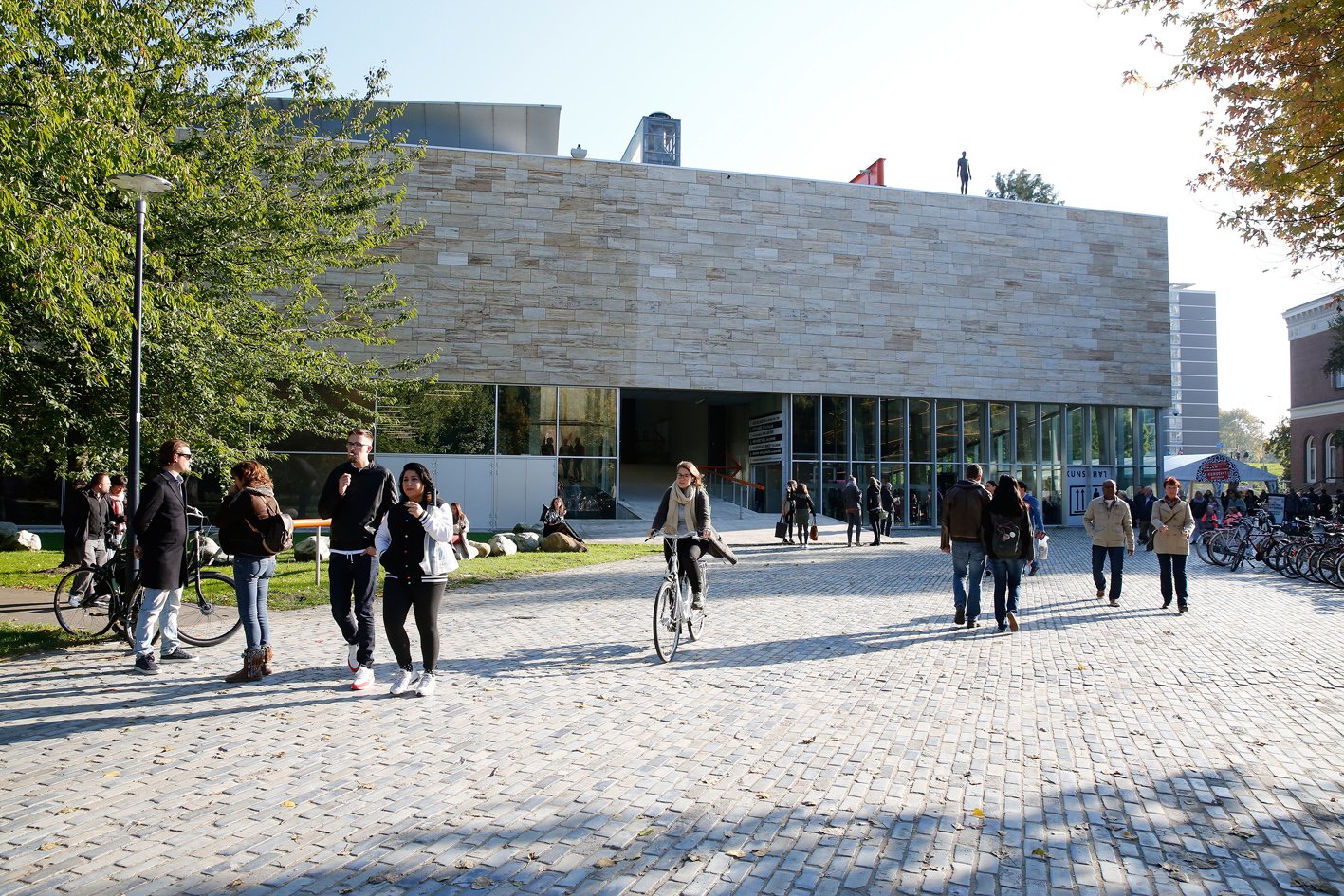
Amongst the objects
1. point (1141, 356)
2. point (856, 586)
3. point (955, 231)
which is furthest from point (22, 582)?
point (1141, 356)

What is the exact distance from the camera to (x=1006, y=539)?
403 inches

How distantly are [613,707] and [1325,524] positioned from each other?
56.7 ft

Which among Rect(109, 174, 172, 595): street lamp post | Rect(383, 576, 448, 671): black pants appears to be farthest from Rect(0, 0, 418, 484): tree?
Rect(383, 576, 448, 671): black pants

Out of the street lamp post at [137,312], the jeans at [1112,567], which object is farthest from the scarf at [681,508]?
the jeans at [1112,567]

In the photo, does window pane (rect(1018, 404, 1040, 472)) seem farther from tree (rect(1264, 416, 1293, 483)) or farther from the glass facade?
tree (rect(1264, 416, 1293, 483))

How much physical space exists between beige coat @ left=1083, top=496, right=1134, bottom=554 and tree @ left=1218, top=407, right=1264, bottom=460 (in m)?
148

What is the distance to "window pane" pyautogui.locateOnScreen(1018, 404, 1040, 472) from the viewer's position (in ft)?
116

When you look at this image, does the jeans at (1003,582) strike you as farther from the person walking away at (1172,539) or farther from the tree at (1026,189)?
the tree at (1026,189)

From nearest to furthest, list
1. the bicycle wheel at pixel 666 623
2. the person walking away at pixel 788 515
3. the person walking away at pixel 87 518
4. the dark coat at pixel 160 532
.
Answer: the dark coat at pixel 160 532 → the bicycle wheel at pixel 666 623 → the person walking away at pixel 87 518 → the person walking away at pixel 788 515

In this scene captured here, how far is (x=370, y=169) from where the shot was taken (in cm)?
1925

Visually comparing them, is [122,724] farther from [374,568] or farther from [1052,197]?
[1052,197]

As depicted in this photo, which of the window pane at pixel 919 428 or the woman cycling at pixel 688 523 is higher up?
the window pane at pixel 919 428

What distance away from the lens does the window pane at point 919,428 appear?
3425 centimetres

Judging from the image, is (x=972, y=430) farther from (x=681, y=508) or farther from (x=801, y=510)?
(x=681, y=508)
